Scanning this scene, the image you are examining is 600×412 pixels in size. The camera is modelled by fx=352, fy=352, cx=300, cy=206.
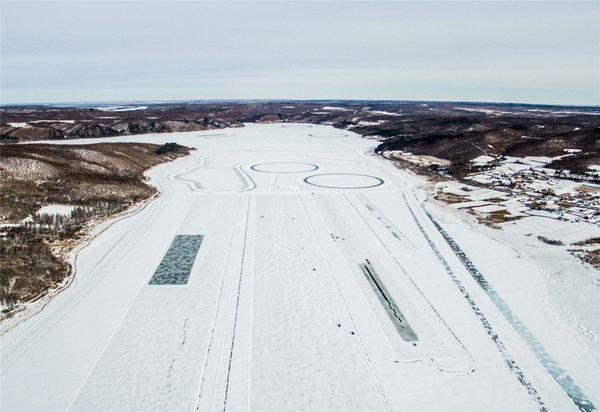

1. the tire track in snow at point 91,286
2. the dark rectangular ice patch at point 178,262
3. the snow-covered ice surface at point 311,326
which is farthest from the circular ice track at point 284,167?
the dark rectangular ice patch at point 178,262

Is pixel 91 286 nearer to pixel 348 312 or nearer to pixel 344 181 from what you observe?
pixel 348 312

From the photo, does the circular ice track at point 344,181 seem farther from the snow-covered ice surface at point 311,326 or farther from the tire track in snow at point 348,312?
the snow-covered ice surface at point 311,326

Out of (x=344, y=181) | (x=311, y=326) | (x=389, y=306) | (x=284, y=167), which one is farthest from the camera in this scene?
(x=284, y=167)

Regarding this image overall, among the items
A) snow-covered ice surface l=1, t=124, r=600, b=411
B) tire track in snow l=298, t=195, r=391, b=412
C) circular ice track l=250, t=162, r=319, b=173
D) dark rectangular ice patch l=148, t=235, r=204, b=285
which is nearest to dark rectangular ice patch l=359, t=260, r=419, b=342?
snow-covered ice surface l=1, t=124, r=600, b=411

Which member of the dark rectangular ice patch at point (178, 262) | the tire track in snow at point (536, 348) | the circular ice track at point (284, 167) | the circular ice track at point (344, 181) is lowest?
the tire track in snow at point (536, 348)

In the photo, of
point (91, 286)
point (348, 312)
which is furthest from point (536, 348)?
point (91, 286)

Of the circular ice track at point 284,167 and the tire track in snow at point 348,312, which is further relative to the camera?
the circular ice track at point 284,167

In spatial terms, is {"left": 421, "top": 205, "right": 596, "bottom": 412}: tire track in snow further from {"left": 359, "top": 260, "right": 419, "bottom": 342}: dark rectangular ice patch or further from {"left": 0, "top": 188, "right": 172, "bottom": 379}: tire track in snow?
{"left": 0, "top": 188, "right": 172, "bottom": 379}: tire track in snow
